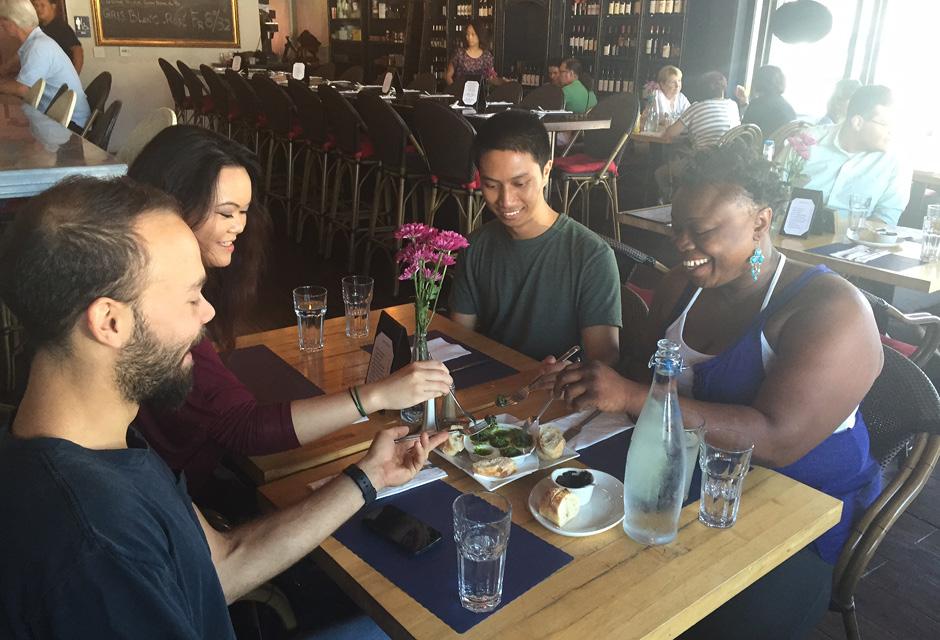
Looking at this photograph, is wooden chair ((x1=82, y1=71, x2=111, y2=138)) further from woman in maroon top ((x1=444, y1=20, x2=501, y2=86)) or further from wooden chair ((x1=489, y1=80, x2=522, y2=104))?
woman in maroon top ((x1=444, y1=20, x2=501, y2=86))

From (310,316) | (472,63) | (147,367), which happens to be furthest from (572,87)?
(147,367)

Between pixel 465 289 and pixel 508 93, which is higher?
pixel 508 93

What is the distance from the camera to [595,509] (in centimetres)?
128

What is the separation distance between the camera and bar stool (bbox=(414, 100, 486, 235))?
14.2ft

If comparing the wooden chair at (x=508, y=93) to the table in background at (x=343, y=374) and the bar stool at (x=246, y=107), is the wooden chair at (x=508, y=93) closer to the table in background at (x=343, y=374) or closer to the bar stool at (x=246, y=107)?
the bar stool at (x=246, y=107)

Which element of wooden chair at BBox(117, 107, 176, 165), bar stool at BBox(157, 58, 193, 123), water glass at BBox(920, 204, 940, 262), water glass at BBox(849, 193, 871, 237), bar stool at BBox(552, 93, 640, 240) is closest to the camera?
water glass at BBox(920, 204, 940, 262)

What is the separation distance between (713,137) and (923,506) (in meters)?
3.54

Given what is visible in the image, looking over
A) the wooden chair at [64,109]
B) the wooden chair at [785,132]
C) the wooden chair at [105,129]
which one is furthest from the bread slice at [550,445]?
the wooden chair at [105,129]

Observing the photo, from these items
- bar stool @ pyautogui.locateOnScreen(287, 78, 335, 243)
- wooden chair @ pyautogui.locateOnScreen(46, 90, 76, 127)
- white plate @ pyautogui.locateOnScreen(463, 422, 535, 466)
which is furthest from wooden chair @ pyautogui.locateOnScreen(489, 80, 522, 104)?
white plate @ pyautogui.locateOnScreen(463, 422, 535, 466)

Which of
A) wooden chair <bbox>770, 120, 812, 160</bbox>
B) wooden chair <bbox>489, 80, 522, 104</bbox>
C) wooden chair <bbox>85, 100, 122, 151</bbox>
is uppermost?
wooden chair <bbox>489, 80, 522, 104</bbox>

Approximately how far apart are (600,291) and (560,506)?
1.01 meters

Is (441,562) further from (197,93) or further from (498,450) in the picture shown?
(197,93)

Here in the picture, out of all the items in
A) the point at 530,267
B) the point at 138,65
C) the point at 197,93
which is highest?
the point at 138,65

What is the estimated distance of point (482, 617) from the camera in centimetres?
103
